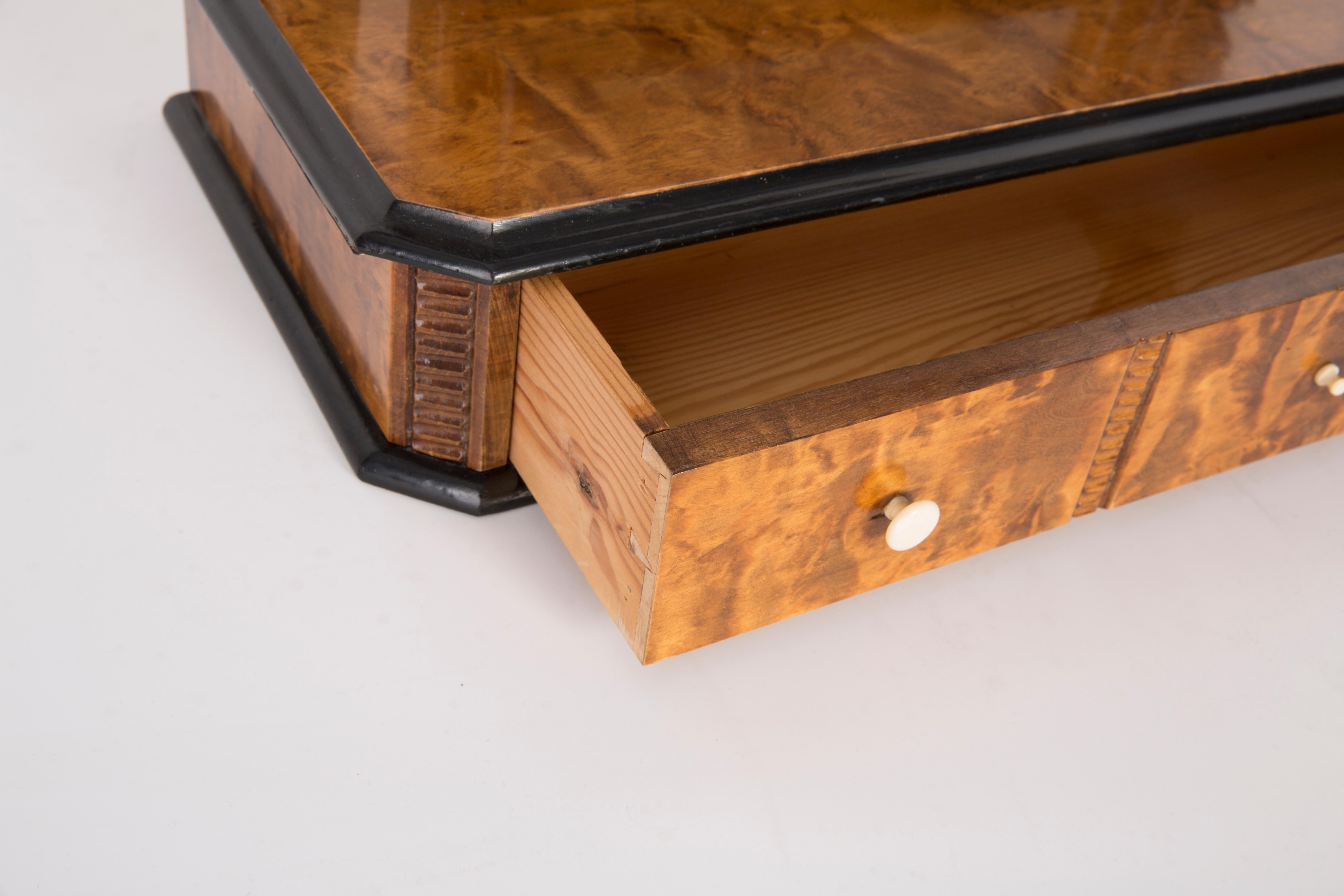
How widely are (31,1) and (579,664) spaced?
Answer: 48.1 inches

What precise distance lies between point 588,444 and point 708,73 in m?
0.35

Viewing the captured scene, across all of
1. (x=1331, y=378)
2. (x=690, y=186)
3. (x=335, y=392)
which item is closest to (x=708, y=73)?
(x=690, y=186)

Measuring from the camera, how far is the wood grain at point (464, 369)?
2.80ft

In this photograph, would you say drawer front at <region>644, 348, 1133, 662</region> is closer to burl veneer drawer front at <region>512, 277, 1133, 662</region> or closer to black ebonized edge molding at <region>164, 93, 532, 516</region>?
burl veneer drawer front at <region>512, 277, 1133, 662</region>

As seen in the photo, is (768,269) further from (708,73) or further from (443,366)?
(443,366)

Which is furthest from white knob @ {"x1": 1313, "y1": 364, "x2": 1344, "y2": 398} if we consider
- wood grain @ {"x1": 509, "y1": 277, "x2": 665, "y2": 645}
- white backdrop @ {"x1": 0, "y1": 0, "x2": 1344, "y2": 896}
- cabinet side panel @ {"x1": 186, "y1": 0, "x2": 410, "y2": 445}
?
cabinet side panel @ {"x1": 186, "y1": 0, "x2": 410, "y2": 445}

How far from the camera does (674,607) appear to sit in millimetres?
754

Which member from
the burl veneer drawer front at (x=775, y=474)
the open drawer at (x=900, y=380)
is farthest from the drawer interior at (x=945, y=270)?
the burl veneer drawer front at (x=775, y=474)

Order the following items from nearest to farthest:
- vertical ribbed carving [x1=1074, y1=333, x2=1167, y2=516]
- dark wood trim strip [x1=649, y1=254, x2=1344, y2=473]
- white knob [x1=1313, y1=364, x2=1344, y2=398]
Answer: dark wood trim strip [x1=649, y1=254, x2=1344, y2=473]
vertical ribbed carving [x1=1074, y1=333, x2=1167, y2=516]
white knob [x1=1313, y1=364, x2=1344, y2=398]

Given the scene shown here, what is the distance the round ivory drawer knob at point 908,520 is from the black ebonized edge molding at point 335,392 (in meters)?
0.32

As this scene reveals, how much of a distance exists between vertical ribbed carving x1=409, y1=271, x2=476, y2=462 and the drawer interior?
10cm

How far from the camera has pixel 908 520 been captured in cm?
77

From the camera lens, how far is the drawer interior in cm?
98

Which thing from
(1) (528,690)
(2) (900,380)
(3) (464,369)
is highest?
(2) (900,380)
